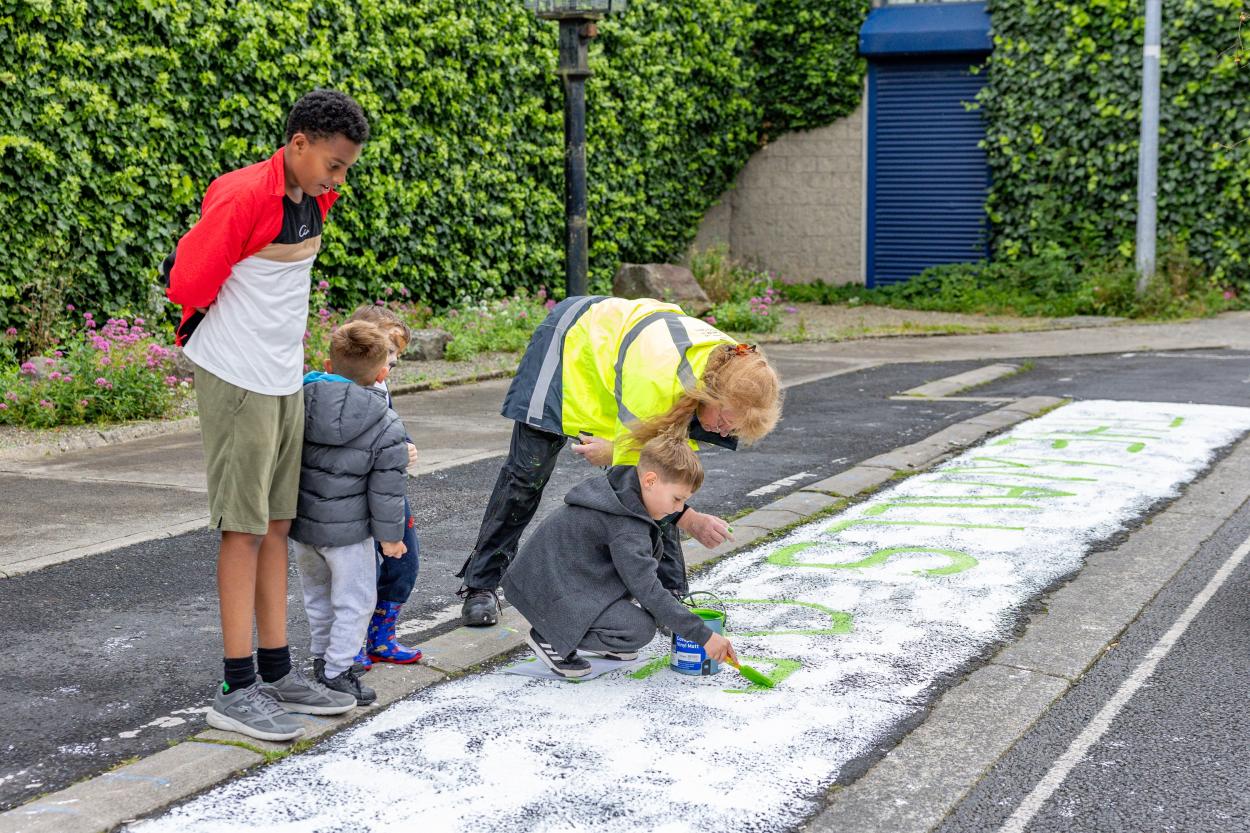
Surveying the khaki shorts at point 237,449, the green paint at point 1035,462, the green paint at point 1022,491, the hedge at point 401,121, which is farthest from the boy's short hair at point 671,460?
the hedge at point 401,121

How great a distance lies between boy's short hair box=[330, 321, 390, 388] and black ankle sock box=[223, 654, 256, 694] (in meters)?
0.88

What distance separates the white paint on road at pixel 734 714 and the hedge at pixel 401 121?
632cm

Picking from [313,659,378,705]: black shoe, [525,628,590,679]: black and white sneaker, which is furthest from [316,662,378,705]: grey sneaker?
[525,628,590,679]: black and white sneaker

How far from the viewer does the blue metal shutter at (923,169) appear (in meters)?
18.4

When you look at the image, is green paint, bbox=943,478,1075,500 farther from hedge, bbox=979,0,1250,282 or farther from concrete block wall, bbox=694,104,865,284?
concrete block wall, bbox=694,104,865,284

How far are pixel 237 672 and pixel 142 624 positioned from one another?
48.8 inches

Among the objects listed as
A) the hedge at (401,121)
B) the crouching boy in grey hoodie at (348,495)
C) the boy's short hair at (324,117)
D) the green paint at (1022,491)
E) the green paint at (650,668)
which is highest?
the hedge at (401,121)

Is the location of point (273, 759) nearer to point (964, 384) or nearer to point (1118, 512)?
point (1118, 512)

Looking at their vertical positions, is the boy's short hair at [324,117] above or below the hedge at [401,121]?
below

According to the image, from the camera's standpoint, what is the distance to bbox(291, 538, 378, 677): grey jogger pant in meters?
4.02

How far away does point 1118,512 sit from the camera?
21.9 feet

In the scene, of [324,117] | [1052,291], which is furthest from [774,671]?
[1052,291]

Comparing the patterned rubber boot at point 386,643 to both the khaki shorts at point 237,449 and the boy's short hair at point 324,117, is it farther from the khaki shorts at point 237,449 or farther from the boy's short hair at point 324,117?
the boy's short hair at point 324,117

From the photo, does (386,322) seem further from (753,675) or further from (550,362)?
(753,675)
